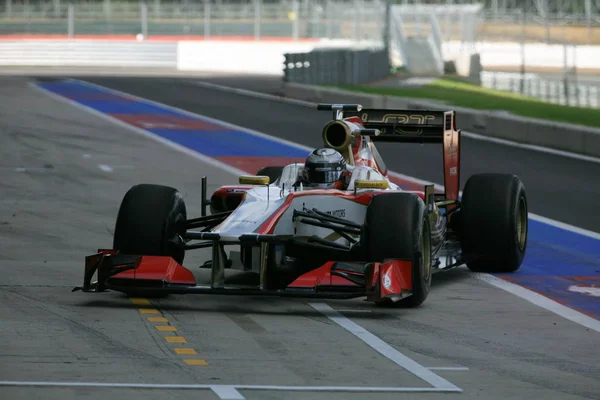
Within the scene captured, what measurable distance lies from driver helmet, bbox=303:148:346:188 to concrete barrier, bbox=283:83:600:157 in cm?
1448

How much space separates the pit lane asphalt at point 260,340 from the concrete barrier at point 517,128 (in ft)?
43.2

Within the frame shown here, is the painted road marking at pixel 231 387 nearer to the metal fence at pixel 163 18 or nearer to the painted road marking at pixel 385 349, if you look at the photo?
the painted road marking at pixel 385 349

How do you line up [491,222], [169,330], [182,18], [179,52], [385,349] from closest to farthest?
[385,349] → [169,330] → [491,222] → [179,52] → [182,18]

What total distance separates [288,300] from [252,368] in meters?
2.84

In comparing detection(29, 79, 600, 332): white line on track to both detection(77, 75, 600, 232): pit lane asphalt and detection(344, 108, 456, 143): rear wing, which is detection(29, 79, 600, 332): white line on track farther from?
detection(344, 108, 456, 143): rear wing

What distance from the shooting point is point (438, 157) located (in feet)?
84.6

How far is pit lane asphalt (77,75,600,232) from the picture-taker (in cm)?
1959

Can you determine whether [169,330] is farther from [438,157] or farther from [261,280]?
[438,157]

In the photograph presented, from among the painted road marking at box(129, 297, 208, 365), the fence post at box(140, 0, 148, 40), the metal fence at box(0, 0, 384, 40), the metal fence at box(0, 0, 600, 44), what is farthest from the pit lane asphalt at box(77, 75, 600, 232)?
the fence post at box(140, 0, 148, 40)

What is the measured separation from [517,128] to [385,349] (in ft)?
64.7

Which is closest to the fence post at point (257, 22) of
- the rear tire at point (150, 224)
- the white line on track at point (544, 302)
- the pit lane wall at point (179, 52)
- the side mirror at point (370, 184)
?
the pit lane wall at point (179, 52)

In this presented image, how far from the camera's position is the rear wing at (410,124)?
14.1 m

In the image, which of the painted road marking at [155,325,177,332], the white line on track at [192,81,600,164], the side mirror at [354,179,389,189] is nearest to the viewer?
the painted road marking at [155,325,177,332]

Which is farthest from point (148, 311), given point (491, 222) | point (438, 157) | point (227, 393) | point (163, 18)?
point (163, 18)
